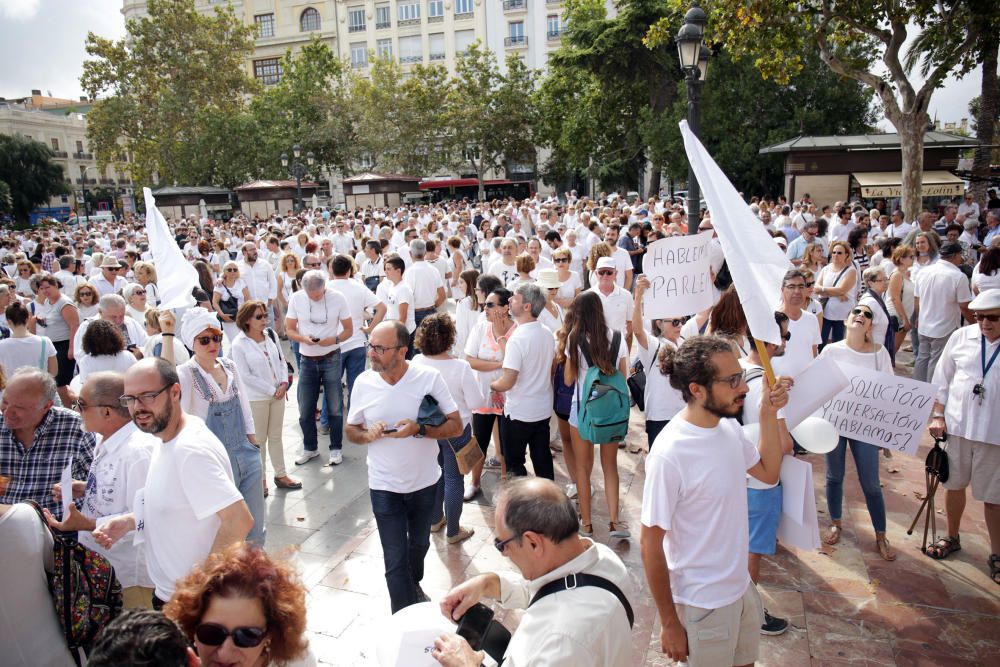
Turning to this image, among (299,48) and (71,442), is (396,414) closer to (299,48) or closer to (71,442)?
(71,442)

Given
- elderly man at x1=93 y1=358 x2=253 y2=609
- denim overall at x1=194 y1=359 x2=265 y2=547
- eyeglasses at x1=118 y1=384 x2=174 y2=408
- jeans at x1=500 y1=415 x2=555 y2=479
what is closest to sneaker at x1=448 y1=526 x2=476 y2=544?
jeans at x1=500 y1=415 x2=555 y2=479

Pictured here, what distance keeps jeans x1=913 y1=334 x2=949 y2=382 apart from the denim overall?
668 centimetres

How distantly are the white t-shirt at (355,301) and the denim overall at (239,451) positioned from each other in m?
2.63

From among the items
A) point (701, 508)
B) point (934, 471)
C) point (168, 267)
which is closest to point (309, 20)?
point (168, 267)

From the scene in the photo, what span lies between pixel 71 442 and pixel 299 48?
66.8 metres

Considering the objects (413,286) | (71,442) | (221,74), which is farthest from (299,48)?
(71,442)

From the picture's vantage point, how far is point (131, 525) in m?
2.95

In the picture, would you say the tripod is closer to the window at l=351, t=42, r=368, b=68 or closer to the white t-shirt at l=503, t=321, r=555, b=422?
the white t-shirt at l=503, t=321, r=555, b=422

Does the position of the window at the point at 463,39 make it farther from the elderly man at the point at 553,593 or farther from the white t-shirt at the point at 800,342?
the elderly man at the point at 553,593

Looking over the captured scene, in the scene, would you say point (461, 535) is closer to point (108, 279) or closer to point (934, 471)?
point (934, 471)

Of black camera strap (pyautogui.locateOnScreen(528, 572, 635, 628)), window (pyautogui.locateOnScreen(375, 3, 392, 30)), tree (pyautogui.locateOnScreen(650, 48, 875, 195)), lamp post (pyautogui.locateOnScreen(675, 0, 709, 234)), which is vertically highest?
window (pyautogui.locateOnScreen(375, 3, 392, 30))

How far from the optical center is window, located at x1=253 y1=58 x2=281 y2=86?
63719 millimetres

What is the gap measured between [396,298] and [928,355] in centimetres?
599

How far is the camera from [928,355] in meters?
7.11
